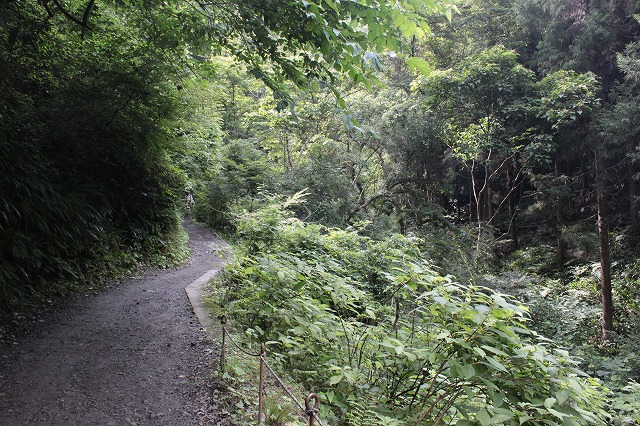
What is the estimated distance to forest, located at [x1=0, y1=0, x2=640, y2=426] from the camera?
2887 millimetres

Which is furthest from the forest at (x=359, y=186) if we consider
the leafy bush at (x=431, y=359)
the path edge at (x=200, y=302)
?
the path edge at (x=200, y=302)

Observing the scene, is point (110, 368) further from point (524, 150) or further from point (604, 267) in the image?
point (524, 150)

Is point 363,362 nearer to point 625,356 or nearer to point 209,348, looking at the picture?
point 209,348

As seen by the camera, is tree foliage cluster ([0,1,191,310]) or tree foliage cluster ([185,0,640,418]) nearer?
tree foliage cluster ([0,1,191,310])

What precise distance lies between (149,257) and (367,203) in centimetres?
874

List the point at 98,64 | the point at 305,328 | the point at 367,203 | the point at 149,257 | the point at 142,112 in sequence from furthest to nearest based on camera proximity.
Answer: the point at 367,203 → the point at 149,257 → the point at 142,112 → the point at 98,64 → the point at 305,328

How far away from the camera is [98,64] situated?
22.1 ft

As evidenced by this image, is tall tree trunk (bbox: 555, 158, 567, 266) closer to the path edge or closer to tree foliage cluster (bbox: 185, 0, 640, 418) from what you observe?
tree foliage cluster (bbox: 185, 0, 640, 418)

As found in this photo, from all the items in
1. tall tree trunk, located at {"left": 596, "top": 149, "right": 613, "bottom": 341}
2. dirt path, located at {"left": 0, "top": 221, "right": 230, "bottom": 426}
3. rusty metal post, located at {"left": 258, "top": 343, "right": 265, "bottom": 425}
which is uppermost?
tall tree trunk, located at {"left": 596, "top": 149, "right": 613, "bottom": 341}

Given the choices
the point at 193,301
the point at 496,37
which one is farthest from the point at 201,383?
the point at 496,37

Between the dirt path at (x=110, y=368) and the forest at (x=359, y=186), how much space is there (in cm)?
50

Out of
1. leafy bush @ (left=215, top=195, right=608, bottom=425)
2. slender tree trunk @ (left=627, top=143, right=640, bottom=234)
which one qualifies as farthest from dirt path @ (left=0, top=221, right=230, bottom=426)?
slender tree trunk @ (left=627, top=143, right=640, bottom=234)

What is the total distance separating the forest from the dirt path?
503 millimetres

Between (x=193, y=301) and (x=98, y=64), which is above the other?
(x=98, y=64)
